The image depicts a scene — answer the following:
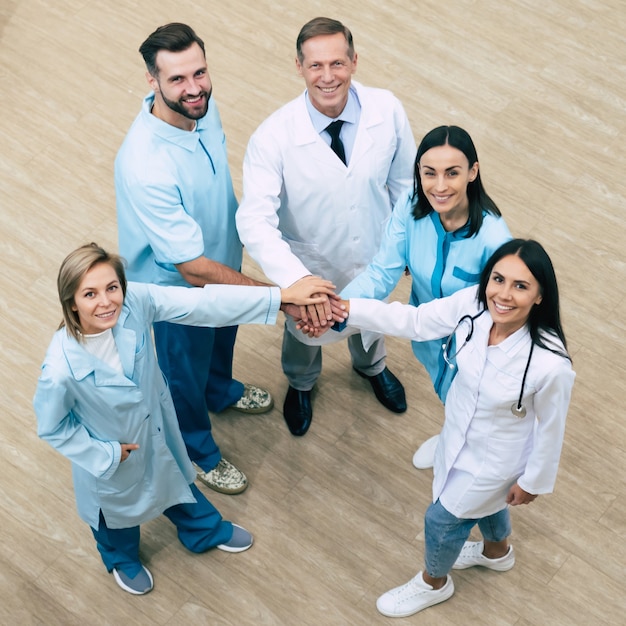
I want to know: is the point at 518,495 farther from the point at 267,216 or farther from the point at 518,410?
the point at 267,216

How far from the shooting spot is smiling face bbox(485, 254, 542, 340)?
2246mm

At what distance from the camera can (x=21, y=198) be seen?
3.96 meters

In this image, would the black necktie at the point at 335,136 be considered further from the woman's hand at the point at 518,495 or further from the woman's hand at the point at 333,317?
the woman's hand at the point at 518,495

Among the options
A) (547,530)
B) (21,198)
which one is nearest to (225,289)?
(547,530)

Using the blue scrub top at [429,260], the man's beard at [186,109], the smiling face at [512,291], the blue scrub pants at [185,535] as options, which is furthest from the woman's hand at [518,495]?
the man's beard at [186,109]

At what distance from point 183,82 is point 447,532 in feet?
4.72

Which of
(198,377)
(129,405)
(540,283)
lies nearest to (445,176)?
(540,283)

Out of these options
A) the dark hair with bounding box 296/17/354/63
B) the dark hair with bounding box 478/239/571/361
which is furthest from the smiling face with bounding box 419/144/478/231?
the dark hair with bounding box 296/17/354/63

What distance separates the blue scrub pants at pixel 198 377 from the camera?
2.99 m

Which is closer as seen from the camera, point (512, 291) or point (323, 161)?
point (512, 291)

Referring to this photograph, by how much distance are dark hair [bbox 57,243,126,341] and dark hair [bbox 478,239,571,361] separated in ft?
3.06

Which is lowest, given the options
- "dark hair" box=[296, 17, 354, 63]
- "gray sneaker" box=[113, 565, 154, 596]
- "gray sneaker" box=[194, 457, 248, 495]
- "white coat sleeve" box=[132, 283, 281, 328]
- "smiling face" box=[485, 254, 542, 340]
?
"gray sneaker" box=[113, 565, 154, 596]

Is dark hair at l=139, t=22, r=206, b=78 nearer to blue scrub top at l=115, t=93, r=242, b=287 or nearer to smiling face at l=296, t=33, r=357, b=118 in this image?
blue scrub top at l=115, t=93, r=242, b=287

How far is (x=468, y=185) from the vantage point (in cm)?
251
